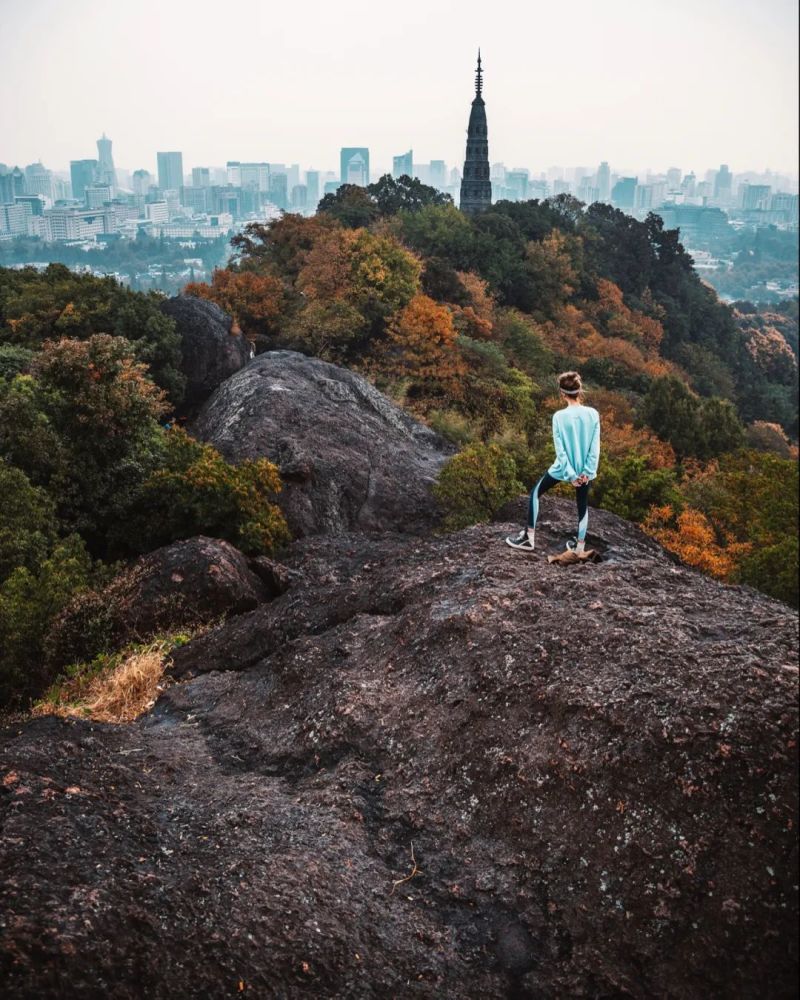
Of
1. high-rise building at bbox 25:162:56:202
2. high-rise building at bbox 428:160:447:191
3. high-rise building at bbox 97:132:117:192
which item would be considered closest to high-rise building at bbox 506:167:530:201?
high-rise building at bbox 428:160:447:191

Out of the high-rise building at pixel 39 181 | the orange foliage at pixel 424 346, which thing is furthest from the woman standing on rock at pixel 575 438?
the high-rise building at pixel 39 181

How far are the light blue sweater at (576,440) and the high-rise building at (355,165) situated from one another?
116934 mm

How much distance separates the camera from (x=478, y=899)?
5043 millimetres

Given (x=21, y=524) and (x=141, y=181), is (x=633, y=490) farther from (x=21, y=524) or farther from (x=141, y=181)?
(x=141, y=181)

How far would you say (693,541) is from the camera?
16719 mm

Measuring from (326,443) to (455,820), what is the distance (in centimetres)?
1179

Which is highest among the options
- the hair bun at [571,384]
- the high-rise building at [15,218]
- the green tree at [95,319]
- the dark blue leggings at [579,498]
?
the high-rise building at [15,218]

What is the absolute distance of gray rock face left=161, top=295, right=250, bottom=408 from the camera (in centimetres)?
2342

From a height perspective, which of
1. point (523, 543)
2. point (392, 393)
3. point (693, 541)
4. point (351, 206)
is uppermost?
point (351, 206)

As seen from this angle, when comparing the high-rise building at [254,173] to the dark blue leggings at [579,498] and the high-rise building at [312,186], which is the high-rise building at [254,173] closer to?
the high-rise building at [312,186]

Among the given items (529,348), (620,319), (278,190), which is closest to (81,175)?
(278,190)

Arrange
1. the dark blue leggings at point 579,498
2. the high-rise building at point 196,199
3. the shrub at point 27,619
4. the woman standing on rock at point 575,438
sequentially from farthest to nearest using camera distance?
the high-rise building at point 196,199, the shrub at point 27,619, the dark blue leggings at point 579,498, the woman standing on rock at point 575,438

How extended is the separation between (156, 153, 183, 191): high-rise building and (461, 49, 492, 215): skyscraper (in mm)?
66636

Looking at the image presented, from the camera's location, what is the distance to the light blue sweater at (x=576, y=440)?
25.1 feet
